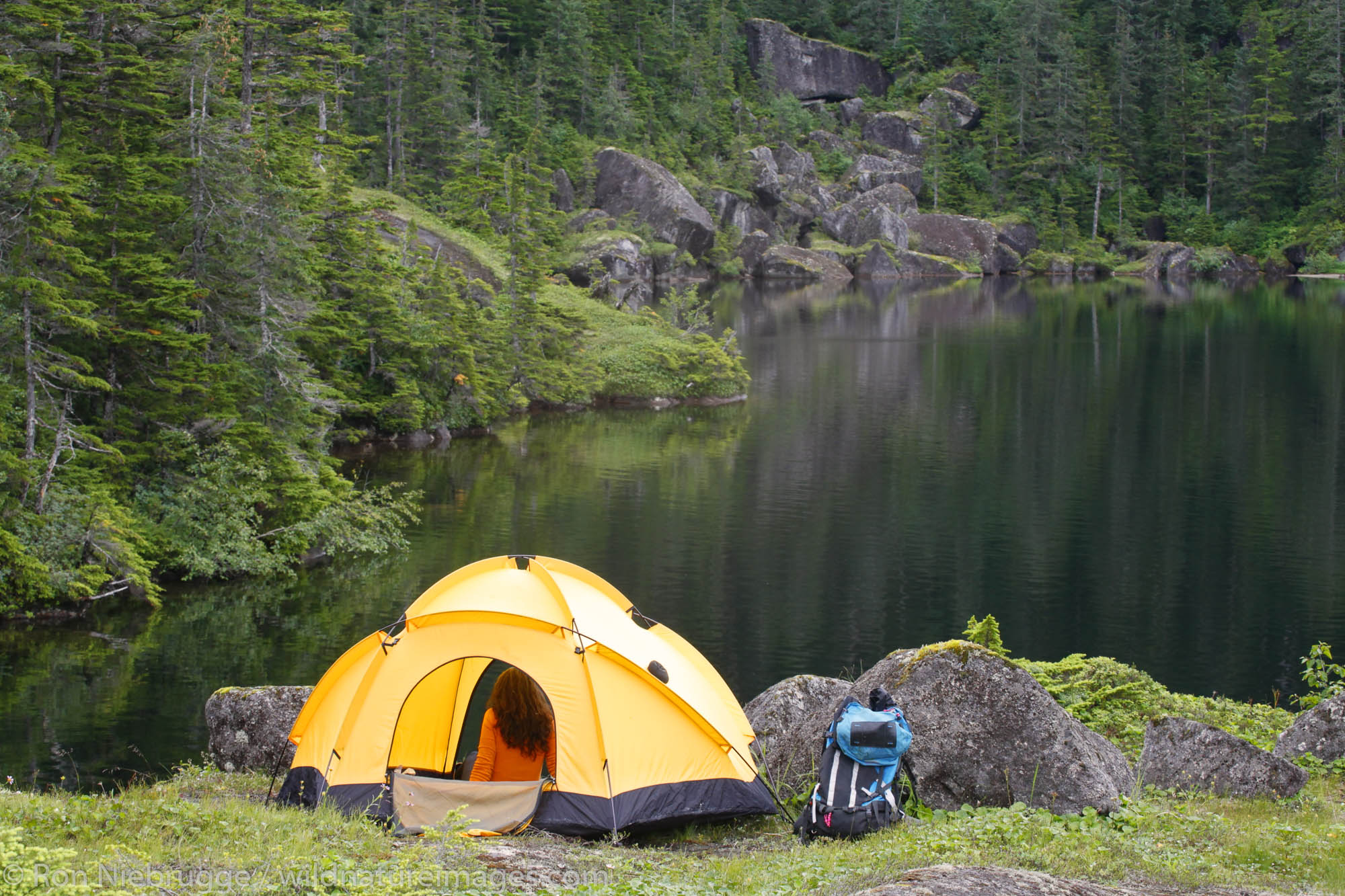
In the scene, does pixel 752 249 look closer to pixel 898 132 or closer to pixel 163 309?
pixel 898 132

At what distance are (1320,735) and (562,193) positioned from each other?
59.6m

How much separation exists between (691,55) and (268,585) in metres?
76.8

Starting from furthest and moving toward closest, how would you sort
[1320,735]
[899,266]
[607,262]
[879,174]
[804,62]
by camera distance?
[804,62] < [879,174] < [899,266] < [607,262] < [1320,735]

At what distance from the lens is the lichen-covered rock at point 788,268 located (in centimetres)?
8094

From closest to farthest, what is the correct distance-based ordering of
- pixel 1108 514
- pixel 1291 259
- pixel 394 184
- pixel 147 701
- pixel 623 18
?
1. pixel 147 701
2. pixel 1108 514
3. pixel 394 184
4. pixel 1291 259
5. pixel 623 18

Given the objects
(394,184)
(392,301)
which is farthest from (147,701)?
(394,184)

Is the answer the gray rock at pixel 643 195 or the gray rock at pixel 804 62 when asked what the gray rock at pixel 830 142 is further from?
the gray rock at pixel 643 195

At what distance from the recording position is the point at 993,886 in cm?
584

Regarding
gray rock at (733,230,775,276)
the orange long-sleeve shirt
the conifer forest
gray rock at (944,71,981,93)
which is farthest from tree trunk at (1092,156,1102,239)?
the orange long-sleeve shirt

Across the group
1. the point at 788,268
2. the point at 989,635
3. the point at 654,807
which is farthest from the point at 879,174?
the point at 654,807

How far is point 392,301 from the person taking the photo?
29828mm

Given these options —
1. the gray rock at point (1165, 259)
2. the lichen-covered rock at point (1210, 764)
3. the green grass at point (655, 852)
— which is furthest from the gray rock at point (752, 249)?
the green grass at point (655, 852)

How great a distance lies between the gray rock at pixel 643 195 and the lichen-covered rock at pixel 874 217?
1930cm

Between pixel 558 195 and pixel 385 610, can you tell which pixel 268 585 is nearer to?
pixel 385 610
